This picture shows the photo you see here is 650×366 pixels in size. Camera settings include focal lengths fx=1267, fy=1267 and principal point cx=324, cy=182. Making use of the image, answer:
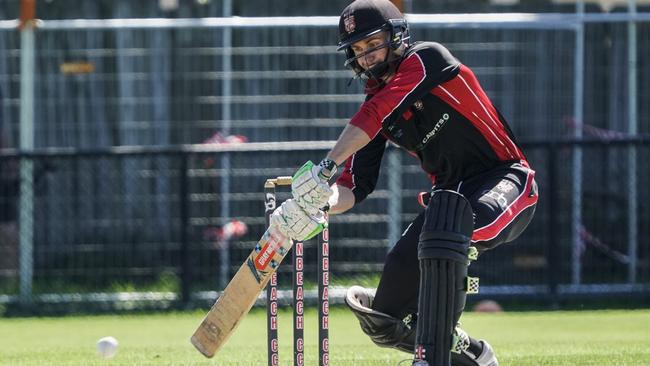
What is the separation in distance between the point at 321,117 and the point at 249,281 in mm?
5955

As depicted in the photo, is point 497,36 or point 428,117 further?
point 497,36

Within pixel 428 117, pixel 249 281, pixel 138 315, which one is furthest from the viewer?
pixel 138 315

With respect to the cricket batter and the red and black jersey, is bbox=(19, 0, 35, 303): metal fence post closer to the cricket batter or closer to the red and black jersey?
the cricket batter

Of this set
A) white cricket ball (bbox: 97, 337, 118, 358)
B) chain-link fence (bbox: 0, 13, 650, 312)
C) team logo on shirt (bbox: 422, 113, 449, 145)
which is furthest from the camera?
chain-link fence (bbox: 0, 13, 650, 312)

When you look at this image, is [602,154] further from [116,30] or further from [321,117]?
[116,30]

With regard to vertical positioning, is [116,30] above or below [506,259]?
above

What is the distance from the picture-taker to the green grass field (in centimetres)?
741

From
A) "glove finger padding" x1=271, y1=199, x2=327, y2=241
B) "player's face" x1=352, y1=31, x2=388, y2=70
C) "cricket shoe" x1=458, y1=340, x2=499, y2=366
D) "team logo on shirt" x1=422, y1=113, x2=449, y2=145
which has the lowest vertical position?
"cricket shoe" x1=458, y1=340, x2=499, y2=366

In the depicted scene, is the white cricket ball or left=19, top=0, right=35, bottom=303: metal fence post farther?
left=19, top=0, right=35, bottom=303: metal fence post

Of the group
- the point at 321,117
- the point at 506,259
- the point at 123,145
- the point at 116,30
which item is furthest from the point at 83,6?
the point at 506,259

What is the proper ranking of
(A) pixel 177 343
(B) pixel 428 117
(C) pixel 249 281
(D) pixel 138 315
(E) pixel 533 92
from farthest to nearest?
(E) pixel 533 92, (D) pixel 138 315, (A) pixel 177 343, (B) pixel 428 117, (C) pixel 249 281

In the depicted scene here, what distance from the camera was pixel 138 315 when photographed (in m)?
10.7

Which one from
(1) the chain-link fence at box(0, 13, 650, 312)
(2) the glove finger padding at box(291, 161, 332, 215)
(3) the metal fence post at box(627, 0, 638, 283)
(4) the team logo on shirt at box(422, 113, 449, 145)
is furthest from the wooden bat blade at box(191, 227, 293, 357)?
(3) the metal fence post at box(627, 0, 638, 283)

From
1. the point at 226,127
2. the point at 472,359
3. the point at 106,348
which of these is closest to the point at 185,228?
the point at 226,127
